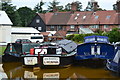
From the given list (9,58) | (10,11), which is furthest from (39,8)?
(9,58)

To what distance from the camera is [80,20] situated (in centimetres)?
6072

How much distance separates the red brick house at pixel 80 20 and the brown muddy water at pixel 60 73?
43690 mm

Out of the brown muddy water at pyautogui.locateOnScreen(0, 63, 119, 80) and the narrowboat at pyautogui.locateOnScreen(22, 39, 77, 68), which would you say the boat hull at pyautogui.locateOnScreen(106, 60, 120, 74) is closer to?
the brown muddy water at pyautogui.locateOnScreen(0, 63, 119, 80)

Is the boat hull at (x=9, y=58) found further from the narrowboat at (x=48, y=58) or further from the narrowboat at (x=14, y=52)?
the narrowboat at (x=48, y=58)

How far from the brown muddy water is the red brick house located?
43.7m

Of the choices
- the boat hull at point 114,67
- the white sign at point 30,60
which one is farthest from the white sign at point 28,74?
the boat hull at point 114,67

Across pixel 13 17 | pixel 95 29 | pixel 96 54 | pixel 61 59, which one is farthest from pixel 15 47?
pixel 13 17

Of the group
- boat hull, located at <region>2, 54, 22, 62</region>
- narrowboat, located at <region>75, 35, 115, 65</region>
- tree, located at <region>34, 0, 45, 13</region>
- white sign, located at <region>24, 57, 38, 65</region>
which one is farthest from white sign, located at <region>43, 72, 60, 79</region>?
tree, located at <region>34, 0, 45, 13</region>

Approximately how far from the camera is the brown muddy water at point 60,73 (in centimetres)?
1230

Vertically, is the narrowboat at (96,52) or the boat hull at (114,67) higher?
the narrowboat at (96,52)

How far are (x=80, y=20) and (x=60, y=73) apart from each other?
48391 mm

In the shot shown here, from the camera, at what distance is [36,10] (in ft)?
321

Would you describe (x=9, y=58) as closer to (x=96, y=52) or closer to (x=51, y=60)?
(x=51, y=60)

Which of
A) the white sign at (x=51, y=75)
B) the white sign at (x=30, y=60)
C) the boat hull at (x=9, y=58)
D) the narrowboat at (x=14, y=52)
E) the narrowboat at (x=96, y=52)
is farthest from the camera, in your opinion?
the boat hull at (x=9, y=58)
